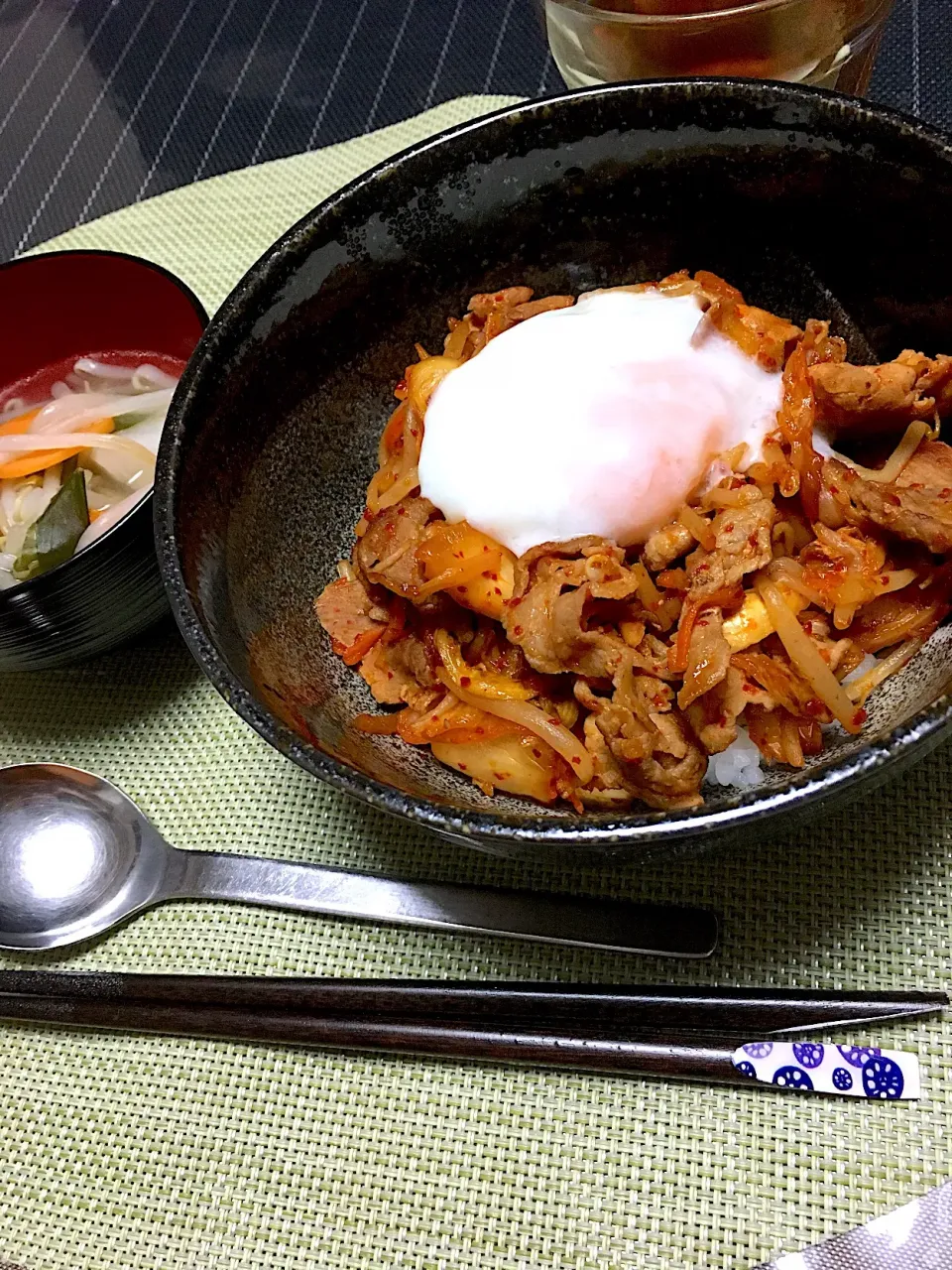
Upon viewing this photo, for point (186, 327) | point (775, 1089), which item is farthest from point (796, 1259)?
point (186, 327)

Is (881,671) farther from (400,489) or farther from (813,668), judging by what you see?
(400,489)

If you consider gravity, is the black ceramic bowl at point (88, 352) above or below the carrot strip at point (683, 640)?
below

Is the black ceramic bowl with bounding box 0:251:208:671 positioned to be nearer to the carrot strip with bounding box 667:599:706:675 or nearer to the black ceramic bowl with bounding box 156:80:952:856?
the black ceramic bowl with bounding box 156:80:952:856

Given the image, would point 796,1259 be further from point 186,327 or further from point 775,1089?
point 186,327

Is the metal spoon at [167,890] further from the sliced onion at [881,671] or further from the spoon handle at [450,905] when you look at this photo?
the sliced onion at [881,671]

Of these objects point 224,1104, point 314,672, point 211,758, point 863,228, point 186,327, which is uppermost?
point 863,228

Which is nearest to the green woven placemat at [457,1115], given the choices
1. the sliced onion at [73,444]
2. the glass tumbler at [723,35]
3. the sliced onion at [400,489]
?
the sliced onion at [400,489]

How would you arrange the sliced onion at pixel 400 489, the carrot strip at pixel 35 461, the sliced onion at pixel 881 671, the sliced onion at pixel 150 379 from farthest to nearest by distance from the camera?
the sliced onion at pixel 150 379
the carrot strip at pixel 35 461
the sliced onion at pixel 400 489
the sliced onion at pixel 881 671

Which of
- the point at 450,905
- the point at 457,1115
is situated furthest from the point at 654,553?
the point at 457,1115
